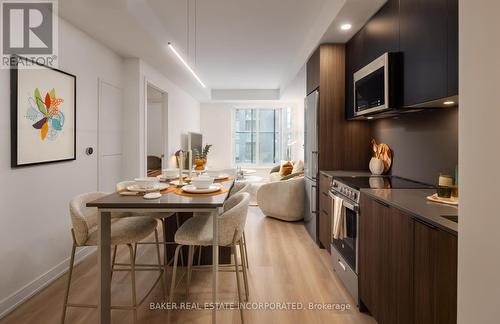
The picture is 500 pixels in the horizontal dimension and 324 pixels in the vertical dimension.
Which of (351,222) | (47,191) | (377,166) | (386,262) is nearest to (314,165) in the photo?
(377,166)

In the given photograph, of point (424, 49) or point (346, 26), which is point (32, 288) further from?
point (346, 26)

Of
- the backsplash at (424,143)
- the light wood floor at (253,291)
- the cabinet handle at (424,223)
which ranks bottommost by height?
the light wood floor at (253,291)

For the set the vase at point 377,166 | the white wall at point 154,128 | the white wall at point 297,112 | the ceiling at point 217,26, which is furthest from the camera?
the white wall at point 154,128

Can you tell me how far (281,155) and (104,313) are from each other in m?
7.13

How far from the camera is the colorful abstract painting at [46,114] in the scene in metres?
2.52

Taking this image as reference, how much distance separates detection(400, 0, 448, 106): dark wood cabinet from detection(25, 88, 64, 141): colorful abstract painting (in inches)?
118

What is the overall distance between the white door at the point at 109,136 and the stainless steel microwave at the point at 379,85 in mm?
2947

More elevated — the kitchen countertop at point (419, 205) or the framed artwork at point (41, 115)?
the framed artwork at point (41, 115)

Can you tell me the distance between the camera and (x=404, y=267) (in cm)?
157

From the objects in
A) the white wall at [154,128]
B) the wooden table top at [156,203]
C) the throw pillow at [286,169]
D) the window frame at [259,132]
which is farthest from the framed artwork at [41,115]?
the window frame at [259,132]

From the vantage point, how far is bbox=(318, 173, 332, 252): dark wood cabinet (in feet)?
10.6

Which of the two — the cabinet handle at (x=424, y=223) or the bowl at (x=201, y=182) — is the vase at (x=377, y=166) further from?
the bowl at (x=201, y=182)

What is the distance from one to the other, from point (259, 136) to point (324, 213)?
18.1 ft

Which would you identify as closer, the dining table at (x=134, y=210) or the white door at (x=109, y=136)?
the dining table at (x=134, y=210)
